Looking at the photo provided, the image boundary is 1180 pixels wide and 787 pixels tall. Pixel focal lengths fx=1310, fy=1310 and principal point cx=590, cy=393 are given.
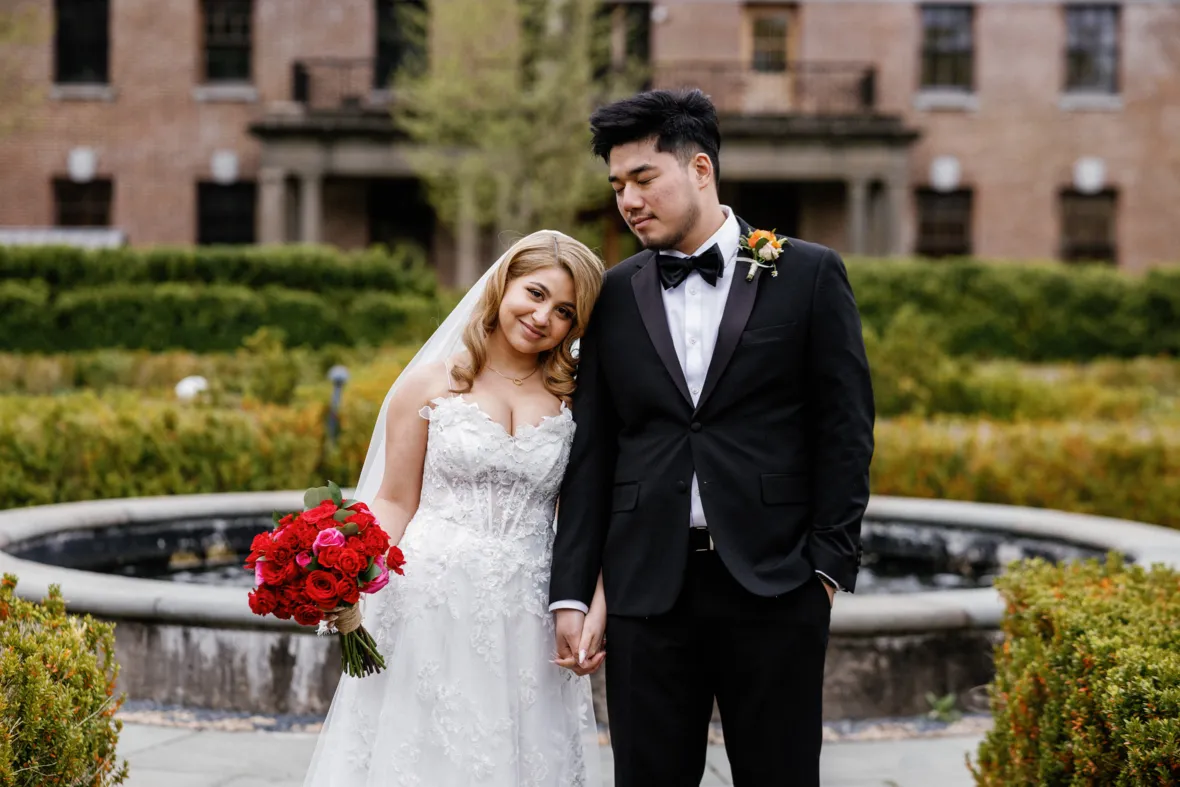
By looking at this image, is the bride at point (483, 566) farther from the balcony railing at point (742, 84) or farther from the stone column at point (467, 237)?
the balcony railing at point (742, 84)

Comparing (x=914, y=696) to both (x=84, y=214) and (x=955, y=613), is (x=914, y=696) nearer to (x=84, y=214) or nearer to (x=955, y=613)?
(x=955, y=613)

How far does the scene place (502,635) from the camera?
12.2 ft

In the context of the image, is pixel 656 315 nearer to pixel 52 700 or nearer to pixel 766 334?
pixel 766 334

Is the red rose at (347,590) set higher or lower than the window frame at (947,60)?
lower

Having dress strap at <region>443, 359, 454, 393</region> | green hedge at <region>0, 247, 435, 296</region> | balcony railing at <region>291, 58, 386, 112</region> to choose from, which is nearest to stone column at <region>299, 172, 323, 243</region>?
balcony railing at <region>291, 58, 386, 112</region>

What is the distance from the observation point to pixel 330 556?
3.26 m

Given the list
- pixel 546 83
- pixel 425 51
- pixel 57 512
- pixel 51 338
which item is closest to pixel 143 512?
pixel 57 512

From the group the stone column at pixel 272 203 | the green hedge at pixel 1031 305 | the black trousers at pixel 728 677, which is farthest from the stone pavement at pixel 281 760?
the stone column at pixel 272 203

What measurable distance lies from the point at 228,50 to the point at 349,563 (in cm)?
2714

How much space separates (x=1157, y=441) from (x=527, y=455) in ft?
25.0

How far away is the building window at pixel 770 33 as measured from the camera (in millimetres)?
28750

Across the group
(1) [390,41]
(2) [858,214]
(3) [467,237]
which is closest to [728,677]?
(3) [467,237]

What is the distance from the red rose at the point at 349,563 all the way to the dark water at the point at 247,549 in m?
4.97

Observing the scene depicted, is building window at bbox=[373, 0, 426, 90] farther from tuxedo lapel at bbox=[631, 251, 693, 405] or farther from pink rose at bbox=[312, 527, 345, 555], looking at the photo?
pink rose at bbox=[312, 527, 345, 555]
